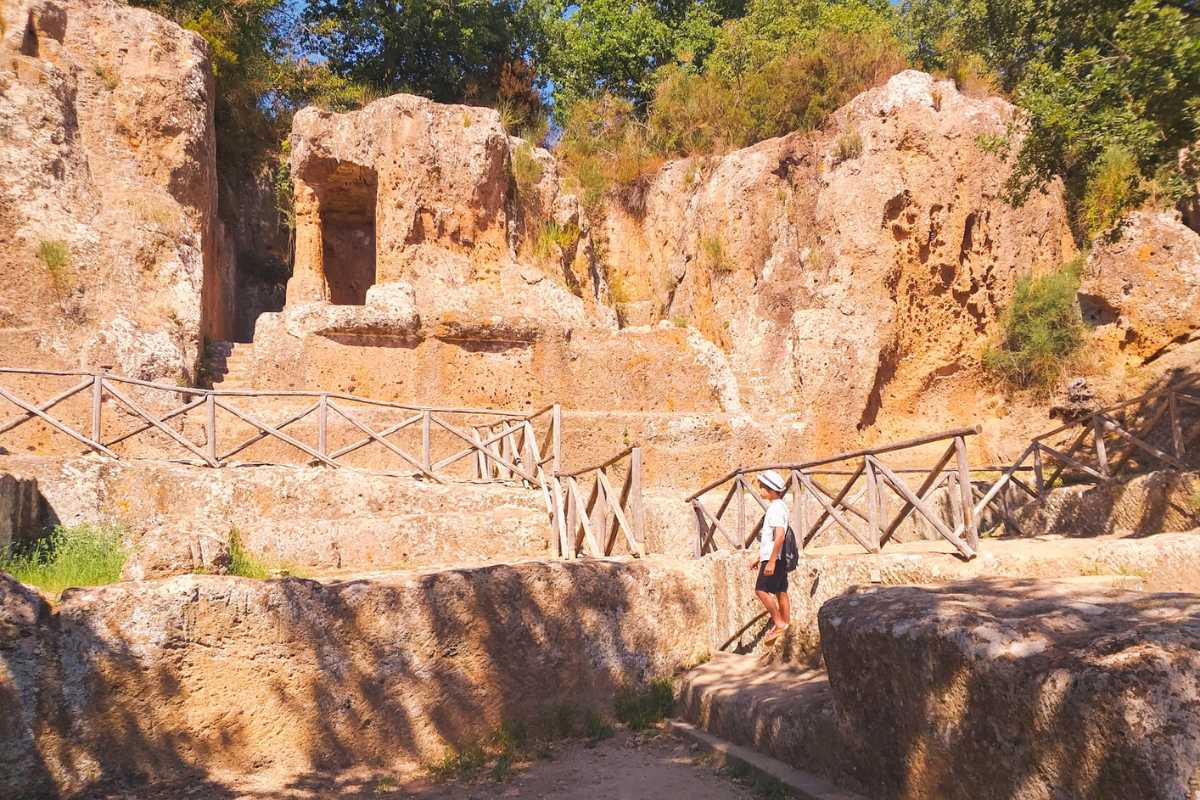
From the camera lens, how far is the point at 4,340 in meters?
10.9

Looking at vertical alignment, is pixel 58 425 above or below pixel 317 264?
below

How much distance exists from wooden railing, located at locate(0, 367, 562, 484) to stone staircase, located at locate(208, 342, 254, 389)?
0.81m

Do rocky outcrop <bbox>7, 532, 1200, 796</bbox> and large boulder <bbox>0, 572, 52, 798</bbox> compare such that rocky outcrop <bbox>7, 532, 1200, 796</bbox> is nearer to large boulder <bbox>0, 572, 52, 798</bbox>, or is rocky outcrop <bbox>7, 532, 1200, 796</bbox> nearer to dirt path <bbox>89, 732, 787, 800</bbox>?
large boulder <bbox>0, 572, 52, 798</bbox>

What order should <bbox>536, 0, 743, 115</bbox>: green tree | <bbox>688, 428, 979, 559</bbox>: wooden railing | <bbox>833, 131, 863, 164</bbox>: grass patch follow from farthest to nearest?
<bbox>536, 0, 743, 115</bbox>: green tree < <bbox>833, 131, 863, 164</bbox>: grass patch < <bbox>688, 428, 979, 559</bbox>: wooden railing

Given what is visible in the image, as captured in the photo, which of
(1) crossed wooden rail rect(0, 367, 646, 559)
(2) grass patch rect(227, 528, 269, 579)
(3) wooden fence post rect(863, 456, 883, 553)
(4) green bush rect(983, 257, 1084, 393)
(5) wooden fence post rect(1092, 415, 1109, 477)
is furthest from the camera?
(4) green bush rect(983, 257, 1084, 393)

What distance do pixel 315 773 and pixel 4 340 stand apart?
8876 mm

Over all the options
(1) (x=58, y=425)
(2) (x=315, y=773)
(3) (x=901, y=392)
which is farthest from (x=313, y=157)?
(2) (x=315, y=773)

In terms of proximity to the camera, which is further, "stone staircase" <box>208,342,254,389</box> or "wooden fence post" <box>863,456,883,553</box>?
"stone staircase" <box>208,342,254,389</box>

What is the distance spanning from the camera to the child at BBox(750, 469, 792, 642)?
589cm

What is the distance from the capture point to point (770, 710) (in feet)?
15.6

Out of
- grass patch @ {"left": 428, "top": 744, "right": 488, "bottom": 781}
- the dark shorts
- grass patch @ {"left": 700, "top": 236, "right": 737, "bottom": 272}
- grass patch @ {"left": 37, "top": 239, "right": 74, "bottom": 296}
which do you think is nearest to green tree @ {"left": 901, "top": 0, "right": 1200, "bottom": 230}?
the dark shorts

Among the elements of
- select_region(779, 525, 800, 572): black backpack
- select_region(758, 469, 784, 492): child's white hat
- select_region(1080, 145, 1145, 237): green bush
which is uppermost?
select_region(1080, 145, 1145, 237): green bush

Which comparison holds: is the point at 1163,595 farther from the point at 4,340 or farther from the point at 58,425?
the point at 4,340

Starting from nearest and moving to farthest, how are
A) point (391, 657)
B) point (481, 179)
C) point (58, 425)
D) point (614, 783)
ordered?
point (614, 783)
point (391, 657)
point (58, 425)
point (481, 179)
